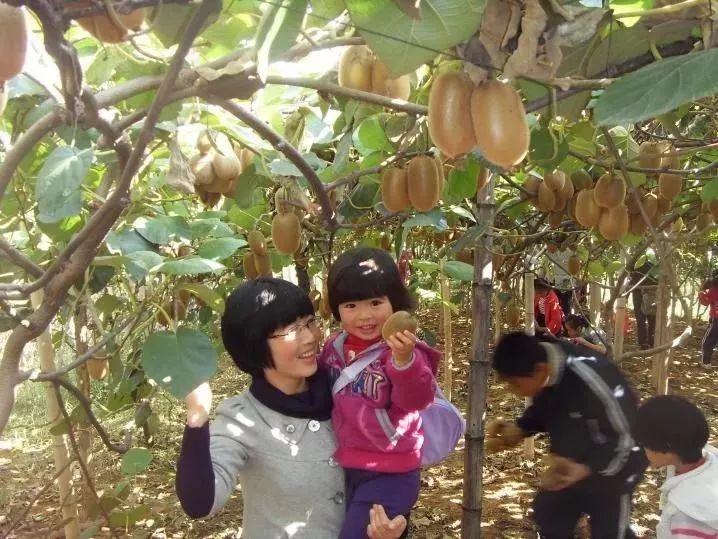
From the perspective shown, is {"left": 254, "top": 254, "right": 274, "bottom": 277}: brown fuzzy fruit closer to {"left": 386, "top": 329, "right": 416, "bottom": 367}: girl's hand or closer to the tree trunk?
the tree trunk

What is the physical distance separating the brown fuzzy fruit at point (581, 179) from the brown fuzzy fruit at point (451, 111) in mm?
1548

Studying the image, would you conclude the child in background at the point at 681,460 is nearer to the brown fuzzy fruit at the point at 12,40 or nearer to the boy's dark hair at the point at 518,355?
the boy's dark hair at the point at 518,355

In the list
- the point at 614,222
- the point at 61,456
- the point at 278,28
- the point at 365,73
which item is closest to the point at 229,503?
the point at 61,456

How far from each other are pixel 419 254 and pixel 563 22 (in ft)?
21.8

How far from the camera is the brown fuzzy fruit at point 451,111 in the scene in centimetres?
80

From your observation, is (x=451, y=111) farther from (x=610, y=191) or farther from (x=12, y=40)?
(x=610, y=191)

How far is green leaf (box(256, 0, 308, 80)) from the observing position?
2.15 feet

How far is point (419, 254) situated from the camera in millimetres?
7297

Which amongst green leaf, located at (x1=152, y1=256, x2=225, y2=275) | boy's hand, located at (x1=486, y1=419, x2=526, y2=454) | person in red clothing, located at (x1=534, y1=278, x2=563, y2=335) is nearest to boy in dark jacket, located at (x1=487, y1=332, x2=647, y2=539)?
boy's hand, located at (x1=486, y1=419, x2=526, y2=454)

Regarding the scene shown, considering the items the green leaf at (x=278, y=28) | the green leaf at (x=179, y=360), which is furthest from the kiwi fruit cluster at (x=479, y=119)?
the green leaf at (x=179, y=360)

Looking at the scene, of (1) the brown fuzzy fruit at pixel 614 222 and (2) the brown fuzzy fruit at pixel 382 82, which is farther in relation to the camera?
(1) the brown fuzzy fruit at pixel 614 222

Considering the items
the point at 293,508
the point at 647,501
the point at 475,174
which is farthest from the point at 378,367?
the point at 647,501

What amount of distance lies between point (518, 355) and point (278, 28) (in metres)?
1.43

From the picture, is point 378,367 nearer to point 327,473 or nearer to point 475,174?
point 327,473
